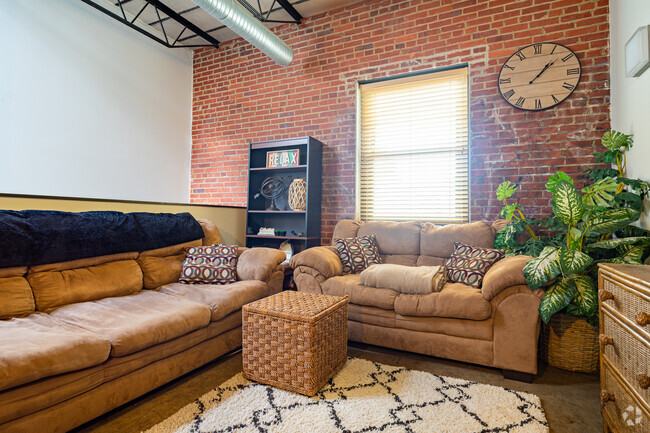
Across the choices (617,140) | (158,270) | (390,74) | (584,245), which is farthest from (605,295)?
(390,74)

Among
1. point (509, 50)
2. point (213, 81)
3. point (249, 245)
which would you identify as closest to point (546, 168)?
point (509, 50)

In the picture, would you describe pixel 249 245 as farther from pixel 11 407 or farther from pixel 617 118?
pixel 617 118

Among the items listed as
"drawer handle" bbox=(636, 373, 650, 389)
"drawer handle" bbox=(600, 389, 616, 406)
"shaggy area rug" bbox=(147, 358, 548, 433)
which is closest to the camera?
"drawer handle" bbox=(636, 373, 650, 389)

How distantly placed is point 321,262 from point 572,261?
5.31 ft

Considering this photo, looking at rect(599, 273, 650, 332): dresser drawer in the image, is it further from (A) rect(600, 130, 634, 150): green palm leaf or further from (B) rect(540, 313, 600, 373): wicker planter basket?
(A) rect(600, 130, 634, 150): green palm leaf

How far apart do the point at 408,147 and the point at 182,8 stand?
119 inches

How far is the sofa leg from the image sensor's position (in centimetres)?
207

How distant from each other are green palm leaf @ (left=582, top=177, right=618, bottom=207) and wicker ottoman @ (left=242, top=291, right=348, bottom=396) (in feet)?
5.53

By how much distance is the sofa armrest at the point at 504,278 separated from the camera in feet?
6.89

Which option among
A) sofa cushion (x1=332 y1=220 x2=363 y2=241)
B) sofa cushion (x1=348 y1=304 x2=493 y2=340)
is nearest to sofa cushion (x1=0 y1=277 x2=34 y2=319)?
sofa cushion (x1=348 y1=304 x2=493 y2=340)

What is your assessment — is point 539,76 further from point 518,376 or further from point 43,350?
point 43,350

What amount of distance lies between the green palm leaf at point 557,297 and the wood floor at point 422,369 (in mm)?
421

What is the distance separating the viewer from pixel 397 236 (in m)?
3.14

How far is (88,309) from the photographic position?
1.96 metres
